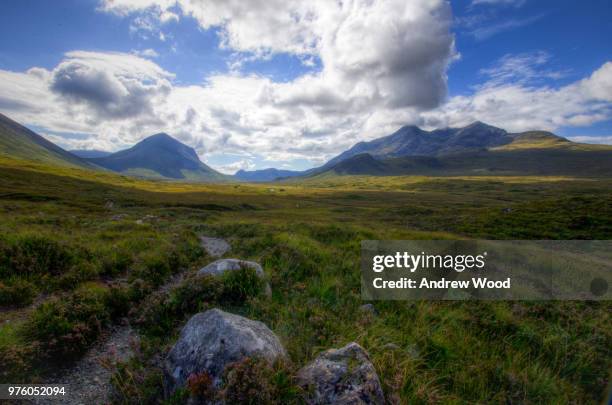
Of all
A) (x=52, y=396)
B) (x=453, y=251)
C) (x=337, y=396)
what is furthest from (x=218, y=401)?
(x=453, y=251)

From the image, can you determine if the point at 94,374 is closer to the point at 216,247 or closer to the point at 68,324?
the point at 68,324

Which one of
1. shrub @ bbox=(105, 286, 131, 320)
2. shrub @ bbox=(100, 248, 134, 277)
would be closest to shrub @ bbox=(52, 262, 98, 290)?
shrub @ bbox=(100, 248, 134, 277)

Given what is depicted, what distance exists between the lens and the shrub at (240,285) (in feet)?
24.4

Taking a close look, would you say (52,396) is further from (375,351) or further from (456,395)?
(456,395)

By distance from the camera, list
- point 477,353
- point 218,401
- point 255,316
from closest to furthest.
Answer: point 218,401 → point 477,353 → point 255,316

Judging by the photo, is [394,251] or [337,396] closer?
[337,396]

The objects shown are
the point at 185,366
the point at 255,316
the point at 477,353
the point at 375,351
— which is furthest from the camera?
the point at 255,316

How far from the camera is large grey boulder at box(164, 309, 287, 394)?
440 centimetres

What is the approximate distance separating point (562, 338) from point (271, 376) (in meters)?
7.20

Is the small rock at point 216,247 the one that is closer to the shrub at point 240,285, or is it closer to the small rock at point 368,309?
the shrub at point 240,285

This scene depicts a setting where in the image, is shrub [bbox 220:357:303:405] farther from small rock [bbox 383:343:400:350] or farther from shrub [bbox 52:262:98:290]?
shrub [bbox 52:262:98:290]

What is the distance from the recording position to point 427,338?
6.01m

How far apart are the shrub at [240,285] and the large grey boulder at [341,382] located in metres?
3.40

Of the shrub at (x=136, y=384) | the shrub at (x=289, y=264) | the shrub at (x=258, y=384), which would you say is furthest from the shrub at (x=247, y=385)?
the shrub at (x=289, y=264)
